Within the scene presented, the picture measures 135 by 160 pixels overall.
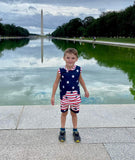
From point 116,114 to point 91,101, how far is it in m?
1.76

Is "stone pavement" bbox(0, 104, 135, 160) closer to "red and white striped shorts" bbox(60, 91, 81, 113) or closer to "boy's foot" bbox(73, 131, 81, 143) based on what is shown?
"boy's foot" bbox(73, 131, 81, 143)

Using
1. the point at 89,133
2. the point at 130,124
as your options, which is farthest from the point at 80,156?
the point at 130,124

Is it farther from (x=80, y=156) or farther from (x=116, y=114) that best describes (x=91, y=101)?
(x=80, y=156)

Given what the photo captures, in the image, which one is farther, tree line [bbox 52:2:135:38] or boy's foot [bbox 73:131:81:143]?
tree line [bbox 52:2:135:38]

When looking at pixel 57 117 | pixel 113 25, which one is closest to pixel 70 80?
pixel 57 117

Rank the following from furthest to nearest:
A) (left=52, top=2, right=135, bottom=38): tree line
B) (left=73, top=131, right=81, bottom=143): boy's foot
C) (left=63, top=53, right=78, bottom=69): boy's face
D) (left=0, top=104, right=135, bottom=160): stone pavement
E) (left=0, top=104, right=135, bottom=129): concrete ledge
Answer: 1. (left=52, top=2, right=135, bottom=38): tree line
2. (left=0, top=104, right=135, bottom=129): concrete ledge
3. (left=73, top=131, right=81, bottom=143): boy's foot
4. (left=63, top=53, right=78, bottom=69): boy's face
5. (left=0, top=104, right=135, bottom=160): stone pavement

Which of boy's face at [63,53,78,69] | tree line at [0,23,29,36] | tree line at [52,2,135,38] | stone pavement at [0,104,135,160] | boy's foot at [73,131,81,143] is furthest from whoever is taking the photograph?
tree line at [0,23,29,36]

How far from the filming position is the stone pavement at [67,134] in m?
3.00

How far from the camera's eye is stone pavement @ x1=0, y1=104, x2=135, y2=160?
9.83 ft

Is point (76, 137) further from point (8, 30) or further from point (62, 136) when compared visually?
point (8, 30)

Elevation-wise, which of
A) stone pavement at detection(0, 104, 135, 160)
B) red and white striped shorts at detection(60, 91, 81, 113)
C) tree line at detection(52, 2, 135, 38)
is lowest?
stone pavement at detection(0, 104, 135, 160)

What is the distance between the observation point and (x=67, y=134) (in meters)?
3.63

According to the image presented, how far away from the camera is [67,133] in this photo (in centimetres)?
367

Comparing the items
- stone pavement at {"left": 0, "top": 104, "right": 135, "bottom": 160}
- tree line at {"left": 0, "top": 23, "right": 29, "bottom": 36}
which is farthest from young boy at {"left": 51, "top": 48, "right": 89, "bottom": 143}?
tree line at {"left": 0, "top": 23, "right": 29, "bottom": 36}
